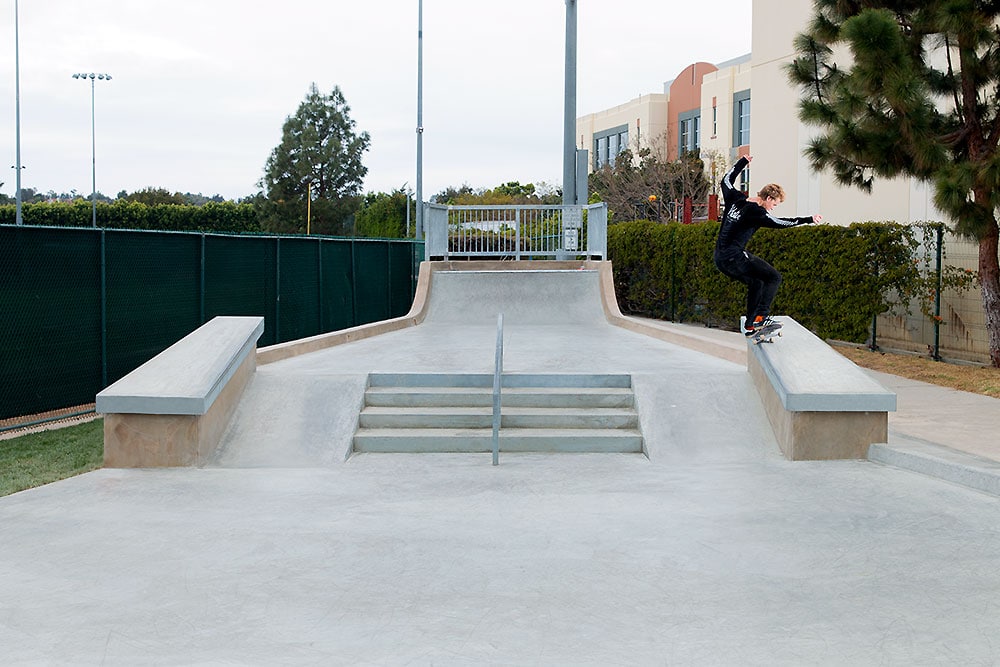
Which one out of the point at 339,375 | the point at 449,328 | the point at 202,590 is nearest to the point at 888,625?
the point at 202,590

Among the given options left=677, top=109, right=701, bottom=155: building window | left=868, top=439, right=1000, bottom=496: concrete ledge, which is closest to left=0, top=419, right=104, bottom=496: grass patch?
left=868, top=439, right=1000, bottom=496: concrete ledge

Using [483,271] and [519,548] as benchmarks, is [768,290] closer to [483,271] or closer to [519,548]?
[519,548]

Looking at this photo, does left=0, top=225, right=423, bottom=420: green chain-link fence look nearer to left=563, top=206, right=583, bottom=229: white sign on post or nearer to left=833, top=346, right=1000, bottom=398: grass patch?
left=563, top=206, right=583, bottom=229: white sign on post

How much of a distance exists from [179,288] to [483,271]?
8757mm

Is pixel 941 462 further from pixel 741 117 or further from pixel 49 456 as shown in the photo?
pixel 741 117

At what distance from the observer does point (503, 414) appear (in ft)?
30.5

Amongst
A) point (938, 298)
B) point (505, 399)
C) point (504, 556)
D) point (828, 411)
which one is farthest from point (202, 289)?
point (938, 298)

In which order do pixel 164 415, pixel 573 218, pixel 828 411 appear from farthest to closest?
pixel 573 218 < pixel 828 411 < pixel 164 415

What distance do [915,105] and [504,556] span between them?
1104cm

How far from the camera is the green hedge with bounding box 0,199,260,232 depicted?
81688 millimetres

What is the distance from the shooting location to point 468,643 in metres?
4.45

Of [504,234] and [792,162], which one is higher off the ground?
[792,162]

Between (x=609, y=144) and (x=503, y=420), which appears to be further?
(x=609, y=144)

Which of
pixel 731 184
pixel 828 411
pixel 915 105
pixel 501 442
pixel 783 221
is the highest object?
pixel 915 105
